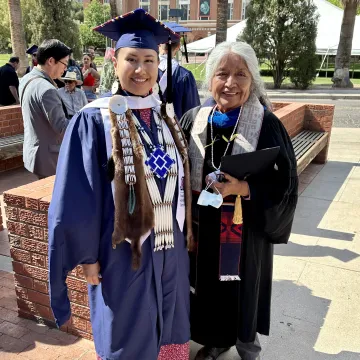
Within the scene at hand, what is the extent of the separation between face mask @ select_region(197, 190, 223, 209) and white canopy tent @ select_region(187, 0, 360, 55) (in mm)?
22260

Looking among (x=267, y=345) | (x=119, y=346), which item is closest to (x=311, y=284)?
(x=267, y=345)

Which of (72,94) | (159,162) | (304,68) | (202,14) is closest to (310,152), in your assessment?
(72,94)

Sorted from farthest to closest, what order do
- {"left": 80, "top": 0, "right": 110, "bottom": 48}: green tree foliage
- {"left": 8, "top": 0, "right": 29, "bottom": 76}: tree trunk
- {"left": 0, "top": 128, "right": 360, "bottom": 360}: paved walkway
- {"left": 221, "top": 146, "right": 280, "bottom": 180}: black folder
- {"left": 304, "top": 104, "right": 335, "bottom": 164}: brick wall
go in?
{"left": 80, "top": 0, "right": 110, "bottom": 48}: green tree foliage
{"left": 8, "top": 0, "right": 29, "bottom": 76}: tree trunk
{"left": 304, "top": 104, "right": 335, "bottom": 164}: brick wall
{"left": 0, "top": 128, "right": 360, "bottom": 360}: paved walkway
{"left": 221, "top": 146, "right": 280, "bottom": 180}: black folder

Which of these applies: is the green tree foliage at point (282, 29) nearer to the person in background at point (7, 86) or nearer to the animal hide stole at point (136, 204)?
the person in background at point (7, 86)

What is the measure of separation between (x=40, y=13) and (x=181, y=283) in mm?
26977

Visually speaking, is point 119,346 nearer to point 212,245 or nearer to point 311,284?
point 212,245

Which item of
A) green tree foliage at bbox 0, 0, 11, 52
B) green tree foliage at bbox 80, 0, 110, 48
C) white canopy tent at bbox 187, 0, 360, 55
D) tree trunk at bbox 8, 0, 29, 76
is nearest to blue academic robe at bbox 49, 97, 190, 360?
tree trunk at bbox 8, 0, 29, 76

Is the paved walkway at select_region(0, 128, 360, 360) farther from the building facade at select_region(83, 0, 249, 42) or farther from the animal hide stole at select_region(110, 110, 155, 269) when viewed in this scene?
the building facade at select_region(83, 0, 249, 42)

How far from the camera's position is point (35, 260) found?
2795 millimetres

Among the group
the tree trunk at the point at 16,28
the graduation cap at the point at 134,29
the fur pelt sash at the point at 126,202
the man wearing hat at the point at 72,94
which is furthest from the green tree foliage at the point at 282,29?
the fur pelt sash at the point at 126,202

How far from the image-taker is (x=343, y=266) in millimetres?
3889

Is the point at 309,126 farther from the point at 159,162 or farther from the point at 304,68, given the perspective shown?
the point at 304,68

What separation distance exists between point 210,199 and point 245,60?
762mm

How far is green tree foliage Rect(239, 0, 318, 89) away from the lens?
19.9 meters
